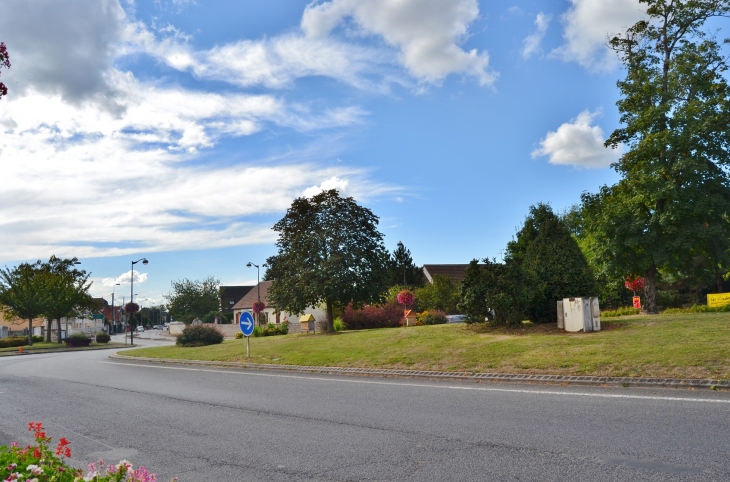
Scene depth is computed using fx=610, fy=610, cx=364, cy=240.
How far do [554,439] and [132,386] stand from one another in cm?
1171

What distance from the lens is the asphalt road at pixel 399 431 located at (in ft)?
20.1

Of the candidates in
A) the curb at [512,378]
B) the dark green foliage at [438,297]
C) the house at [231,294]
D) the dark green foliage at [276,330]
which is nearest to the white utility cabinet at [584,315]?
the curb at [512,378]

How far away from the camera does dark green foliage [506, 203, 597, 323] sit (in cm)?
1994

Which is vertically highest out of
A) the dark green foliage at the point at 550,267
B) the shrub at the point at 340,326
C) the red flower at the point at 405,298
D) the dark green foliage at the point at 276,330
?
the dark green foliage at the point at 550,267

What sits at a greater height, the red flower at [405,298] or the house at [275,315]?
the red flower at [405,298]

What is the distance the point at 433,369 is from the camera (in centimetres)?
1509

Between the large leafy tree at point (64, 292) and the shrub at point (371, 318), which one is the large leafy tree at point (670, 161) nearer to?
the shrub at point (371, 318)

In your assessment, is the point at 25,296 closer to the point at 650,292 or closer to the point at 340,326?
the point at 340,326

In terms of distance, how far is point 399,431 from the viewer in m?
8.15

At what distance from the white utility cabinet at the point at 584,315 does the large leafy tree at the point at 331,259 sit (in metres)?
15.1

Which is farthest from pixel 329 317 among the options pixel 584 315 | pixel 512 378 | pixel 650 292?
pixel 512 378

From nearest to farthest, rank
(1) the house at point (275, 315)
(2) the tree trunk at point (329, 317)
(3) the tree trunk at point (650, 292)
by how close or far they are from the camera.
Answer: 1. (3) the tree trunk at point (650, 292)
2. (2) the tree trunk at point (329, 317)
3. (1) the house at point (275, 315)

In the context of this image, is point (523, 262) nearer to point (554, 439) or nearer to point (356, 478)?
point (554, 439)

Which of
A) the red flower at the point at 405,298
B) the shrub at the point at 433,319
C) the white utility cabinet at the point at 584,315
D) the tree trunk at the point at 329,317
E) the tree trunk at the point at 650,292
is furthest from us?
the red flower at the point at 405,298
